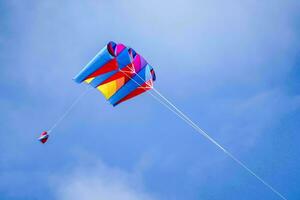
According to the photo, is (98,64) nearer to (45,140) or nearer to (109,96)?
(109,96)

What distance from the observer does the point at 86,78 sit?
1517cm

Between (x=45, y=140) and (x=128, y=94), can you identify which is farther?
(x=128, y=94)

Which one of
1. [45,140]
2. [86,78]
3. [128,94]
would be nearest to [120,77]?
[128,94]

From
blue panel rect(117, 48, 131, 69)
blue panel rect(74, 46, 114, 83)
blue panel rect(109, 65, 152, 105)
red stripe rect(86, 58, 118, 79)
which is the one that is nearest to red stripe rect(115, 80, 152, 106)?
blue panel rect(109, 65, 152, 105)

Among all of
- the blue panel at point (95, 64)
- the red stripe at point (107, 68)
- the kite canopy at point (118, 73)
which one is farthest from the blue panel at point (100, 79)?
the blue panel at point (95, 64)

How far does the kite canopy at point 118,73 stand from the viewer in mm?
14780

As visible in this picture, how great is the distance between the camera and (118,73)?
54.3 feet

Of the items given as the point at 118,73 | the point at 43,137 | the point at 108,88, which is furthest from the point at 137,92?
the point at 43,137

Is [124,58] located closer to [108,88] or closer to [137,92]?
[108,88]

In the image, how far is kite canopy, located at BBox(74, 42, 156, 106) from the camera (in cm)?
1478

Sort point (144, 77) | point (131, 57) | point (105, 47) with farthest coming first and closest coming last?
point (144, 77) < point (131, 57) < point (105, 47)

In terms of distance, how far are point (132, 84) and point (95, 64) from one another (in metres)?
2.91

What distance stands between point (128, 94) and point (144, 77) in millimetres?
1413

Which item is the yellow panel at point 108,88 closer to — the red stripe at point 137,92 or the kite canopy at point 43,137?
the red stripe at point 137,92
